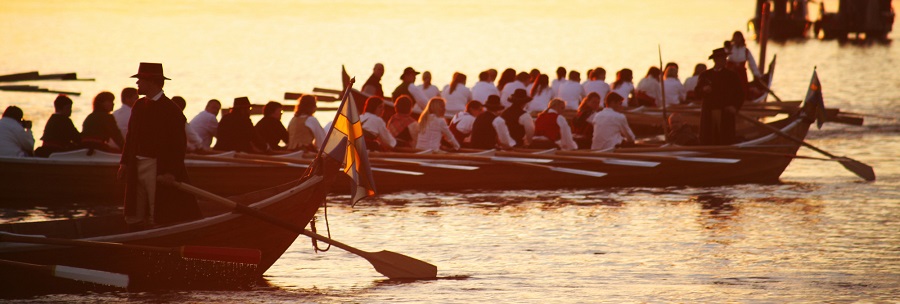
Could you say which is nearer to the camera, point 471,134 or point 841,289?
point 841,289

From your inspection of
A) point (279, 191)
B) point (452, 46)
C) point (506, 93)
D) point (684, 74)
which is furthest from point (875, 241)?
point (452, 46)

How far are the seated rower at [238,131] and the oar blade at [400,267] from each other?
254 inches

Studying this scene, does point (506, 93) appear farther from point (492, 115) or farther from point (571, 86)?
point (492, 115)

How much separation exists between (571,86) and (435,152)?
979cm

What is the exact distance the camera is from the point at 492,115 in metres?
22.1

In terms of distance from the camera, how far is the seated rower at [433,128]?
2194cm

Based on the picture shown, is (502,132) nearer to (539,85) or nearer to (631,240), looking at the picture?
(631,240)

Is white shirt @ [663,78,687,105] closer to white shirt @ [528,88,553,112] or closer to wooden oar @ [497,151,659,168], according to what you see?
white shirt @ [528,88,553,112]

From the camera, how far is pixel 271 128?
843 inches

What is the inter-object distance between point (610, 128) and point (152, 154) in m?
9.97

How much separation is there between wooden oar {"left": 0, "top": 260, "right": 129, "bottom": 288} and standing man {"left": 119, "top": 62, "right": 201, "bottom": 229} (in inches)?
35.0

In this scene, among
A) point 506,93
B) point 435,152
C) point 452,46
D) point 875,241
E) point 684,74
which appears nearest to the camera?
point 875,241

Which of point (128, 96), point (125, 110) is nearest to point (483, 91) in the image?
point (125, 110)

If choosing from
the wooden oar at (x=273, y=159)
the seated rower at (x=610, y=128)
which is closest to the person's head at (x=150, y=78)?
the wooden oar at (x=273, y=159)
